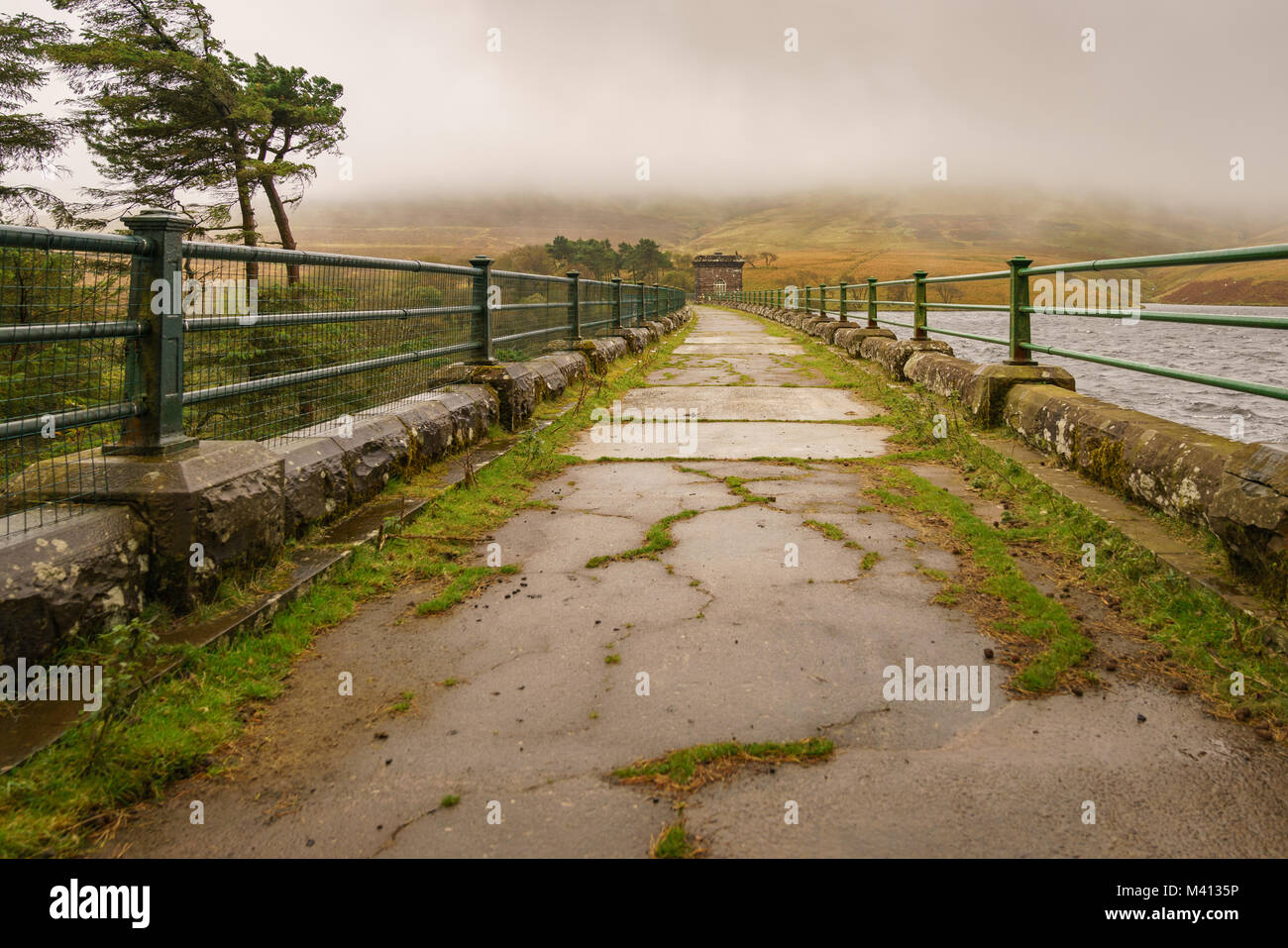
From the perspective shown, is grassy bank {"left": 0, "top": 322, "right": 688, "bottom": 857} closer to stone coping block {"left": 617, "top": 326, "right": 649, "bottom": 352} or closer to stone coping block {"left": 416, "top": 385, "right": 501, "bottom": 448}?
stone coping block {"left": 416, "top": 385, "right": 501, "bottom": 448}

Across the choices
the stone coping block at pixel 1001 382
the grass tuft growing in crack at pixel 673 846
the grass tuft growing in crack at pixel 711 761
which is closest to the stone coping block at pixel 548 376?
the stone coping block at pixel 1001 382

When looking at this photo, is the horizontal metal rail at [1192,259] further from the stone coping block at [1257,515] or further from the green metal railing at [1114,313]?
the stone coping block at [1257,515]

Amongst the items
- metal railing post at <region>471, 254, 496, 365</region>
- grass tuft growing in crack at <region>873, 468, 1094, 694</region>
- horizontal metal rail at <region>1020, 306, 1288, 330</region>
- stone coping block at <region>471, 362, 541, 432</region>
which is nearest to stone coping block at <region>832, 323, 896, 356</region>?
horizontal metal rail at <region>1020, 306, 1288, 330</region>

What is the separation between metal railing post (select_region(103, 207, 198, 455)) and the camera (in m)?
2.66

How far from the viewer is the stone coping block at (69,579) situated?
2012mm

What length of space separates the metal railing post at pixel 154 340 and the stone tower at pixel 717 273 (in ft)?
288

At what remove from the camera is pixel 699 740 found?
203 cm

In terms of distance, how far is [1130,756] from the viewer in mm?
1937

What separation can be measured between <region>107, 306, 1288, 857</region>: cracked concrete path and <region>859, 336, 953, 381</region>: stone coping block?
6.00 metres

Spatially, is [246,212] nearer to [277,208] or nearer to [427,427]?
[277,208]

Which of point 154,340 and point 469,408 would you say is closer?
point 154,340

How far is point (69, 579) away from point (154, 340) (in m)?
0.91

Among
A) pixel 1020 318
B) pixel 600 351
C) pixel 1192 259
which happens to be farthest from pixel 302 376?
pixel 600 351
